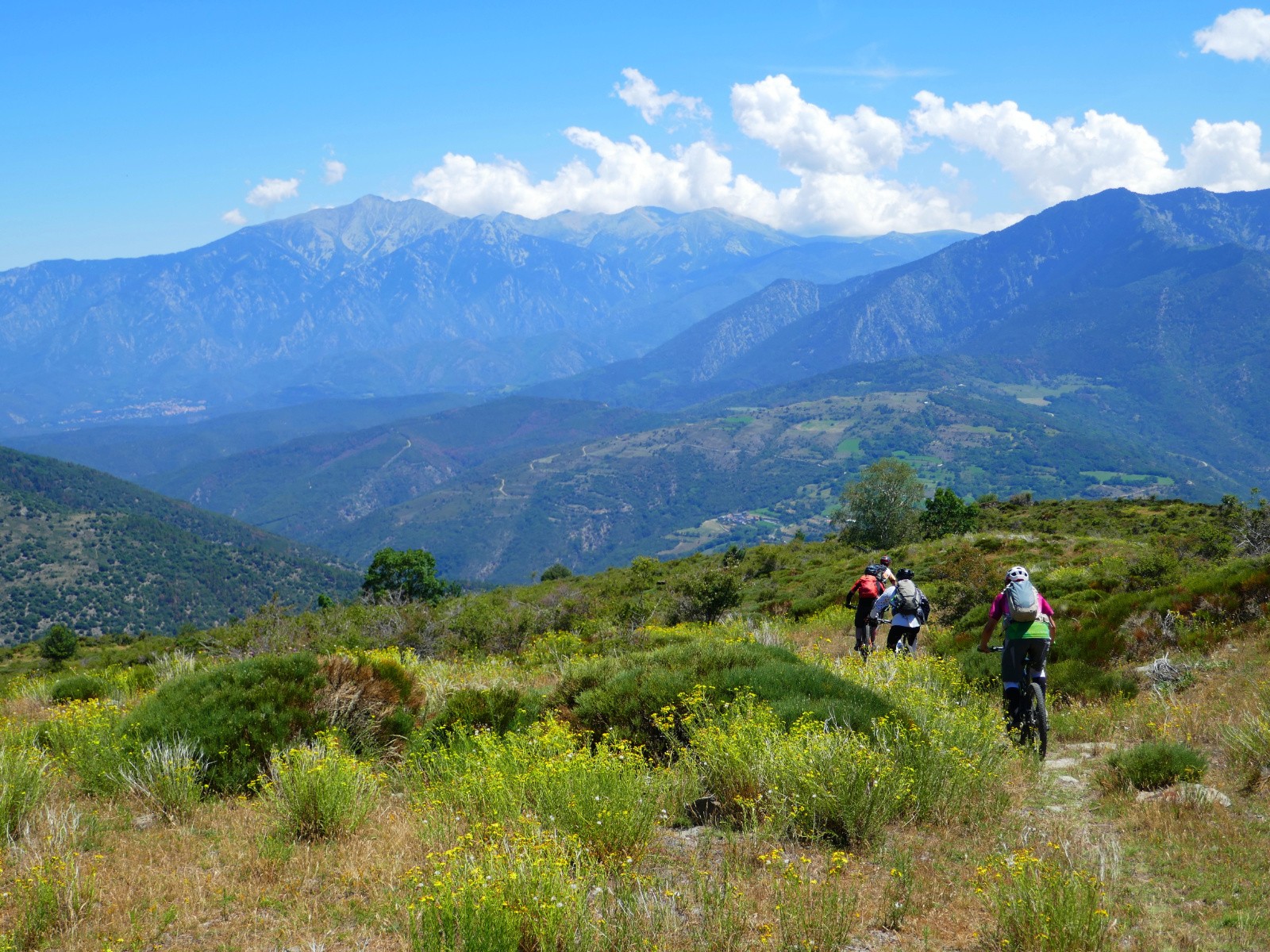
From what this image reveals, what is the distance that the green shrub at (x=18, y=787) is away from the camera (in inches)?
231

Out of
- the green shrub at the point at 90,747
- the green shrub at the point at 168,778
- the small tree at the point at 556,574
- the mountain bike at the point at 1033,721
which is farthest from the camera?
the small tree at the point at 556,574

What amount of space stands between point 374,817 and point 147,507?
207m

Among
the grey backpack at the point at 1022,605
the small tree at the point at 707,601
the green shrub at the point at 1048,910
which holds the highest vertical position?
the grey backpack at the point at 1022,605

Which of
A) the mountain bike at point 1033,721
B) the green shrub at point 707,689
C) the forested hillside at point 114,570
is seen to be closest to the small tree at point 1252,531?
the mountain bike at point 1033,721

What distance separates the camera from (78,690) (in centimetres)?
1287

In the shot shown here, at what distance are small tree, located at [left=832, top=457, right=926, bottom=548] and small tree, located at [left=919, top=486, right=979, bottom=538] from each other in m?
0.99

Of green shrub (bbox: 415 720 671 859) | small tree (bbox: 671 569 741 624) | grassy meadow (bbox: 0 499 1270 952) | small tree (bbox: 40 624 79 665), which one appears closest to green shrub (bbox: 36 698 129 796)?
grassy meadow (bbox: 0 499 1270 952)

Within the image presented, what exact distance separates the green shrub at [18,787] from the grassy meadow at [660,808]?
0.03 m

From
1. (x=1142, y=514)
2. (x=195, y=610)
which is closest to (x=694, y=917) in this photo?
(x=1142, y=514)

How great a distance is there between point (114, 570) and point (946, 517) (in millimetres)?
136141

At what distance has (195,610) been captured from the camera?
420 feet

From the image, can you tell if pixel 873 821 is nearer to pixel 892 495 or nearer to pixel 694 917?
pixel 694 917

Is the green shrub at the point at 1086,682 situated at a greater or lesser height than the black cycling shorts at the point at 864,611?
lesser

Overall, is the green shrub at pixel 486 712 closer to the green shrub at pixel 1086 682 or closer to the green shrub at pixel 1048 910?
the green shrub at pixel 1048 910
